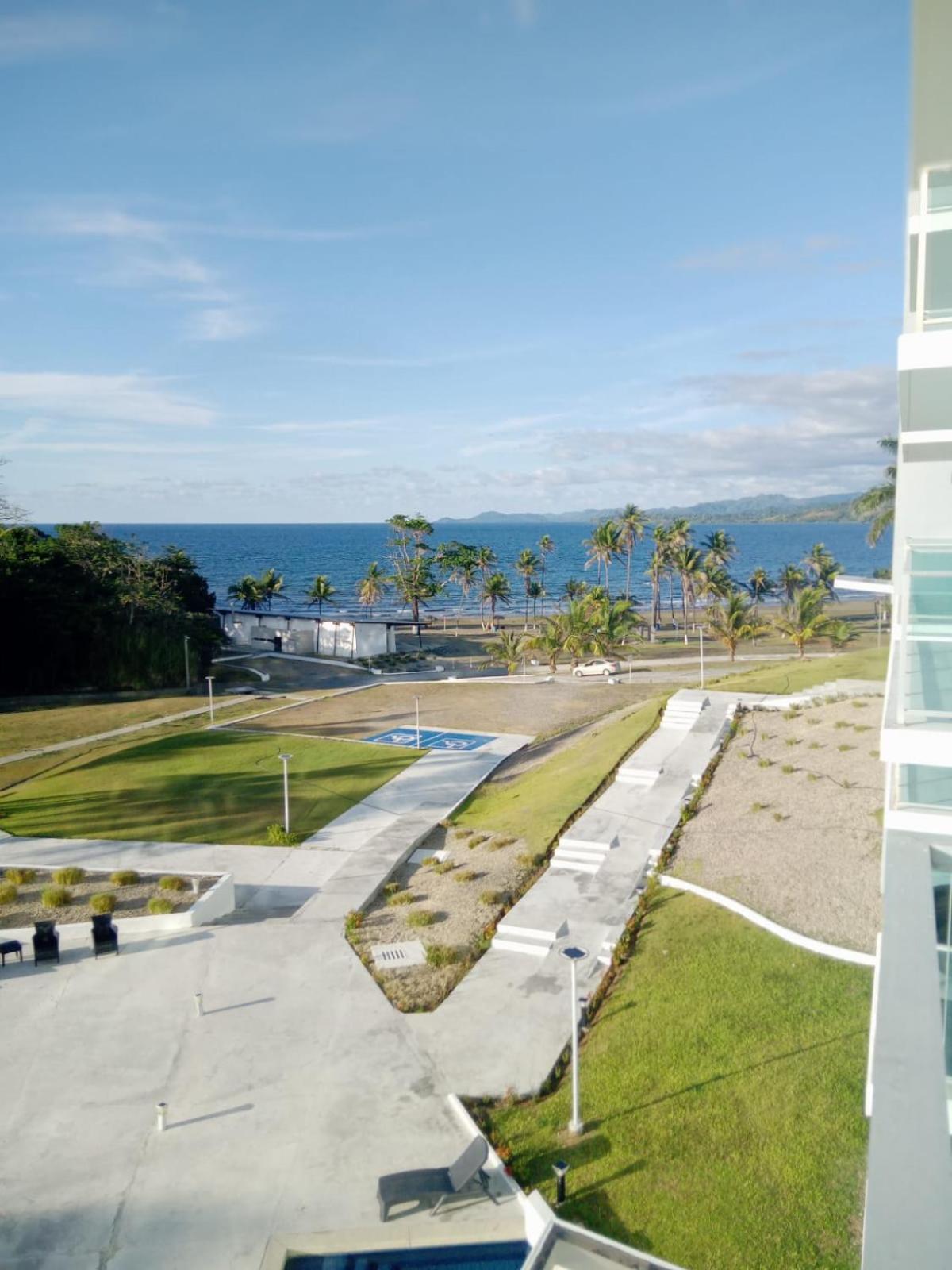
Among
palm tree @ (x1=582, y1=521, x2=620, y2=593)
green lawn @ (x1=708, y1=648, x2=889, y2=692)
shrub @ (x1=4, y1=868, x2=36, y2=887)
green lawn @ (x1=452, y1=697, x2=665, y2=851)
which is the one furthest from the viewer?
palm tree @ (x1=582, y1=521, x2=620, y2=593)

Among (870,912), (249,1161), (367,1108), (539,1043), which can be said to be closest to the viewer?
(249,1161)

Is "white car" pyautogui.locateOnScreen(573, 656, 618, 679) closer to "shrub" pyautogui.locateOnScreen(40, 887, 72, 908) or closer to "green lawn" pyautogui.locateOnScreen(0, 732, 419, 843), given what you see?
"green lawn" pyautogui.locateOnScreen(0, 732, 419, 843)

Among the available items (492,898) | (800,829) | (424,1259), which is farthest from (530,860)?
(424,1259)

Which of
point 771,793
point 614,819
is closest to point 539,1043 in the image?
point 614,819

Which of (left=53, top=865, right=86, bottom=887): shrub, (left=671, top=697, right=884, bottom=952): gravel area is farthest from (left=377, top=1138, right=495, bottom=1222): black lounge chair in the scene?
(left=53, top=865, right=86, bottom=887): shrub

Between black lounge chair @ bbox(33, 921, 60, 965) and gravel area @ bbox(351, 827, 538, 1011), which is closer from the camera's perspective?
gravel area @ bbox(351, 827, 538, 1011)

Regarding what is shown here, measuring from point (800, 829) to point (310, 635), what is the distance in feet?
158

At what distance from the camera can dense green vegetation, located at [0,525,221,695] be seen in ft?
163

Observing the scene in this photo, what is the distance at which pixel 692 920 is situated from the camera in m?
17.9

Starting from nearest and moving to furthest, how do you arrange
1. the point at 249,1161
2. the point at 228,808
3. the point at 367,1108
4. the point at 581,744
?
the point at 249,1161 < the point at 367,1108 < the point at 228,808 < the point at 581,744

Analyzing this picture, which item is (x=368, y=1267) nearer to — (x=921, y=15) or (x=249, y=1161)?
(x=249, y=1161)

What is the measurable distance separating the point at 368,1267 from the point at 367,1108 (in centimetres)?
264

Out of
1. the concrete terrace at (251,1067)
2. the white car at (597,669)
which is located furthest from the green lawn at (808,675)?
the concrete terrace at (251,1067)

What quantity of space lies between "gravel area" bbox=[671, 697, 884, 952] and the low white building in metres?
36.2
